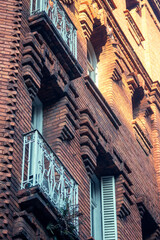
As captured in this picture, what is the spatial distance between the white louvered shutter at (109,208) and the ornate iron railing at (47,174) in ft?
8.92

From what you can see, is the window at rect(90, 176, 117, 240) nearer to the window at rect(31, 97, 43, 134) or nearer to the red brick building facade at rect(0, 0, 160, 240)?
the red brick building facade at rect(0, 0, 160, 240)

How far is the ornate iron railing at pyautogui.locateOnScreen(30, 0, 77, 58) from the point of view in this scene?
13.4 meters

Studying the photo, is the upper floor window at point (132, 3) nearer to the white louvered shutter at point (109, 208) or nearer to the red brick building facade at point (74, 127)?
the red brick building facade at point (74, 127)

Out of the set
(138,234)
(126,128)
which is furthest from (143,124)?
(138,234)

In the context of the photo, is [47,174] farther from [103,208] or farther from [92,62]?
[92,62]

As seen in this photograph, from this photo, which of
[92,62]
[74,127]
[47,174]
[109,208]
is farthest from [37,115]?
[92,62]

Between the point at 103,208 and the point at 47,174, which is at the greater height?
the point at 103,208

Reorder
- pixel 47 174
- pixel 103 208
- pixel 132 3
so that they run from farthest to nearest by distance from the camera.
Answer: pixel 132 3 < pixel 103 208 < pixel 47 174

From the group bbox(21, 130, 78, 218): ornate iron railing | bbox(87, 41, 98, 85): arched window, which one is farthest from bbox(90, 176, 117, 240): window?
bbox(87, 41, 98, 85): arched window

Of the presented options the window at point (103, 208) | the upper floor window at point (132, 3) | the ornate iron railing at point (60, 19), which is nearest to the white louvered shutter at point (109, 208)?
the window at point (103, 208)

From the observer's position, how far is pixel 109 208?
14.9 m

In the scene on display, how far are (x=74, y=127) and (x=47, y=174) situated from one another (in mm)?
2492

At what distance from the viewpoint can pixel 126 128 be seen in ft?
57.2

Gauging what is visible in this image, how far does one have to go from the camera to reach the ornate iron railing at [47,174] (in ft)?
34.7
